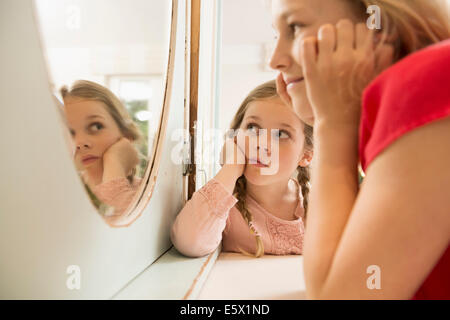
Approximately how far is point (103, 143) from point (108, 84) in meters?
0.08

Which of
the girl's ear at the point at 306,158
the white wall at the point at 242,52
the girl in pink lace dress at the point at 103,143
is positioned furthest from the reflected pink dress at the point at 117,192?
the white wall at the point at 242,52

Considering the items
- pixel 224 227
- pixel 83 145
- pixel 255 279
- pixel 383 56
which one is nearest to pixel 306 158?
pixel 224 227

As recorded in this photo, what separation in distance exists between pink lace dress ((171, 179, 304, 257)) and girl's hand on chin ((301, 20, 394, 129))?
38 cm

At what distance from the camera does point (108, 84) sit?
455 mm

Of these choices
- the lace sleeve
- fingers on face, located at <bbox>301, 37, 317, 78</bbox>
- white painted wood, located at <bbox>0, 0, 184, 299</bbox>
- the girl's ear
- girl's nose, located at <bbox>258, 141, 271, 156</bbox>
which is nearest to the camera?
white painted wood, located at <bbox>0, 0, 184, 299</bbox>

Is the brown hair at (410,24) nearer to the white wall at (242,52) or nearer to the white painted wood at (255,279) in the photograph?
the white painted wood at (255,279)

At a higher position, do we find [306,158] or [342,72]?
[342,72]

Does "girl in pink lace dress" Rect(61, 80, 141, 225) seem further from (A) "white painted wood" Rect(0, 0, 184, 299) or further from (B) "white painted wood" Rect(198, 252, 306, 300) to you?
(B) "white painted wood" Rect(198, 252, 306, 300)

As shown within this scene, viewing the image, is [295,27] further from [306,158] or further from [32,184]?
[306,158]

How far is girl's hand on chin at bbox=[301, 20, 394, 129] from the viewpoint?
1.28 ft

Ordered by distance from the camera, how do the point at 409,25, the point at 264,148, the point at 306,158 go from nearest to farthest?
the point at 409,25 → the point at 264,148 → the point at 306,158

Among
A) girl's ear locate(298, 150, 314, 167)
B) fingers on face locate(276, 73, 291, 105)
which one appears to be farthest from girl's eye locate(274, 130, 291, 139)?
fingers on face locate(276, 73, 291, 105)

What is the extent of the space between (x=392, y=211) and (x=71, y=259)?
0.31 m

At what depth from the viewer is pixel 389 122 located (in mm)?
324
